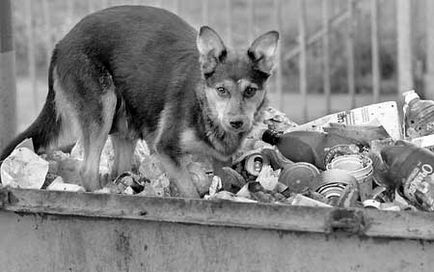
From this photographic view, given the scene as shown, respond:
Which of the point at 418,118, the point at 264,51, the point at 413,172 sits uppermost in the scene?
the point at 264,51

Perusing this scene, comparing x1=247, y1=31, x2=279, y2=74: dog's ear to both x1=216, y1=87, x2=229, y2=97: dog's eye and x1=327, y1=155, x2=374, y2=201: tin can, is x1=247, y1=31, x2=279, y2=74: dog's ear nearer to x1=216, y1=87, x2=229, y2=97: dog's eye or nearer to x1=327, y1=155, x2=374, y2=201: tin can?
x1=216, y1=87, x2=229, y2=97: dog's eye

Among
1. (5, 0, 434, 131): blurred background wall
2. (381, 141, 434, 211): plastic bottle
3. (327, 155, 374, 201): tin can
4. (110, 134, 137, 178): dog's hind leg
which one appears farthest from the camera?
(5, 0, 434, 131): blurred background wall

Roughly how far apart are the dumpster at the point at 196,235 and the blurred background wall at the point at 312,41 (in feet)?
15.1

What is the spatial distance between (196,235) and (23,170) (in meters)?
1.02

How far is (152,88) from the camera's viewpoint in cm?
439

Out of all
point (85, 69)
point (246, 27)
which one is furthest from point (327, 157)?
point (246, 27)

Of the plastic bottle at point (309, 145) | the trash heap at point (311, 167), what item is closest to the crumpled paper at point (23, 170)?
the trash heap at point (311, 167)

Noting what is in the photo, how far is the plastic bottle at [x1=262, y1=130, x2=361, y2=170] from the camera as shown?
402cm

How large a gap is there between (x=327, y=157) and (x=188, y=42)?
3.11 feet

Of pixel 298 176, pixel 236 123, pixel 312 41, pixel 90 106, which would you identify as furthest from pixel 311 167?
pixel 312 41

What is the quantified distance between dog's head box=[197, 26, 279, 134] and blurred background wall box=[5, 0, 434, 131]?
3407 mm

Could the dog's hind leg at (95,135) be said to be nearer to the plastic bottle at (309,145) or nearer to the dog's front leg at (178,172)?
the dog's front leg at (178,172)

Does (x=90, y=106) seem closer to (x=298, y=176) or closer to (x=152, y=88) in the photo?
(x=152, y=88)

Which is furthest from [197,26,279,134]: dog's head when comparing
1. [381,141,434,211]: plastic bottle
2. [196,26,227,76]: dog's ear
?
[381,141,434,211]: plastic bottle
